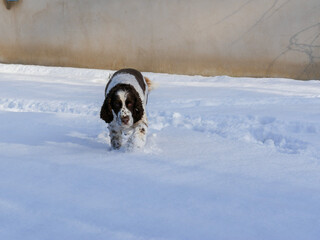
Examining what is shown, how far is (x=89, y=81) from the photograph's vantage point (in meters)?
8.99

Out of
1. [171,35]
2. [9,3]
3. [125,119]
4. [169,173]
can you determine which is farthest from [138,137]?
[9,3]

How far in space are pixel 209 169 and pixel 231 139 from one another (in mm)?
1062

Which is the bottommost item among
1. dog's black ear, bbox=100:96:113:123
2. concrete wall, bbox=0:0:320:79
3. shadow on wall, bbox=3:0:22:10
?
dog's black ear, bbox=100:96:113:123

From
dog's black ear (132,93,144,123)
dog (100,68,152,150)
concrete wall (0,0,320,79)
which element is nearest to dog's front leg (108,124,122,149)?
dog (100,68,152,150)

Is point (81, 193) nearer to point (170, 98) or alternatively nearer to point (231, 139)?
point (231, 139)

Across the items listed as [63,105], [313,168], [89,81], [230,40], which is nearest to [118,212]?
[313,168]

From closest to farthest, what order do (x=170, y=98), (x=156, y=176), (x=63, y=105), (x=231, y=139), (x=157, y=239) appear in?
(x=157, y=239) → (x=156, y=176) → (x=231, y=139) → (x=63, y=105) → (x=170, y=98)

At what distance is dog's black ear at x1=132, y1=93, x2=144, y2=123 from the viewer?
396 centimetres

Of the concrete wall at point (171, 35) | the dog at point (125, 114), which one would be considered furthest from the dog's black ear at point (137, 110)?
the concrete wall at point (171, 35)

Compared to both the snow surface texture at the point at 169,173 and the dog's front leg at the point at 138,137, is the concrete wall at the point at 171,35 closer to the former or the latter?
the snow surface texture at the point at 169,173

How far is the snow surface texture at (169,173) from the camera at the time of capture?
222 cm

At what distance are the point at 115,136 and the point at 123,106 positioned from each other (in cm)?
40

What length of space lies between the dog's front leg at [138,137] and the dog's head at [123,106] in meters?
0.10

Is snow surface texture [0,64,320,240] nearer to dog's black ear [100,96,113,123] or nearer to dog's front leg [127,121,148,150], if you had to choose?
dog's front leg [127,121,148,150]
